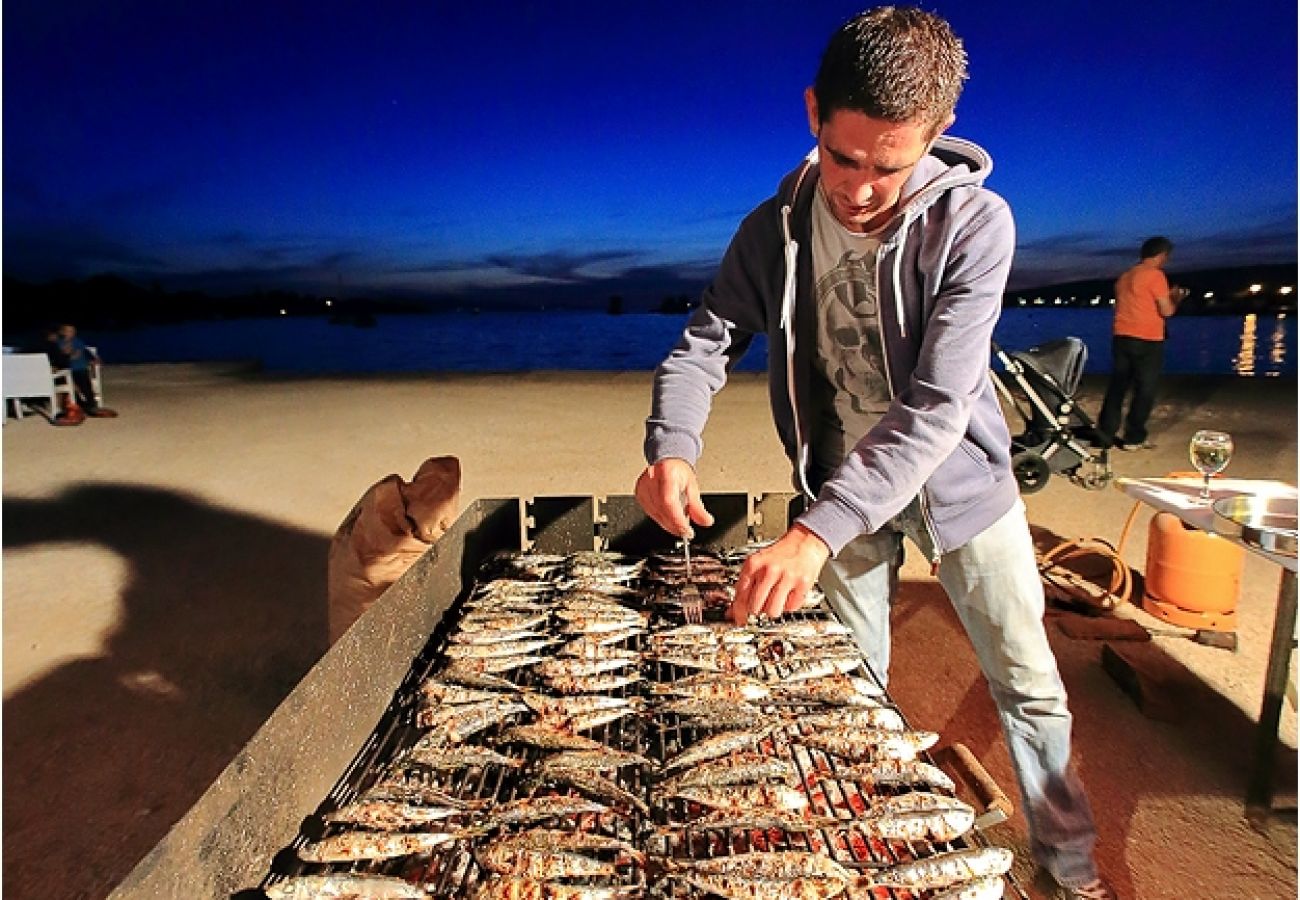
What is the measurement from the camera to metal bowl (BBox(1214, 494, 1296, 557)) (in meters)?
2.91

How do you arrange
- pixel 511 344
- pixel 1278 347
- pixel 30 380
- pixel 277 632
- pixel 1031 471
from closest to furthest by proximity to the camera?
pixel 277 632, pixel 1031 471, pixel 30 380, pixel 1278 347, pixel 511 344

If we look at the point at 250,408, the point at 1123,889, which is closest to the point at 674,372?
the point at 1123,889

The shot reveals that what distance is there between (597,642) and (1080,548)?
4839mm

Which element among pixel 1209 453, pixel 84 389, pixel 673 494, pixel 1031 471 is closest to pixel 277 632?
pixel 673 494

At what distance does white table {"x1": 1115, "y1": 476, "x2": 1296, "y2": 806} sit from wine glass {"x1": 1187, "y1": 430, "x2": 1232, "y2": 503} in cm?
9

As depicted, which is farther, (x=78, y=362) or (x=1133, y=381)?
(x=78, y=362)

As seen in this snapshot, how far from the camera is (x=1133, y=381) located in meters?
10.7

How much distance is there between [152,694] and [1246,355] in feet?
122

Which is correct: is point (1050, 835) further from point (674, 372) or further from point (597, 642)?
point (674, 372)

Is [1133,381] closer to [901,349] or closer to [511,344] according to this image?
[901,349]

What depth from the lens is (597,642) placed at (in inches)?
114

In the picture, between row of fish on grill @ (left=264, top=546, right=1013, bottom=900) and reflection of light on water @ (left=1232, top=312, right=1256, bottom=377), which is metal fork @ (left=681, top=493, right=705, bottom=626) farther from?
reflection of light on water @ (left=1232, top=312, right=1256, bottom=377)

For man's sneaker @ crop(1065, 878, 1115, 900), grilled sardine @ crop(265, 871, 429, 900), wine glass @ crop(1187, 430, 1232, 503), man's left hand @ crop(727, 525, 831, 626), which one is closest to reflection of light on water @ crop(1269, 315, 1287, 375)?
wine glass @ crop(1187, 430, 1232, 503)

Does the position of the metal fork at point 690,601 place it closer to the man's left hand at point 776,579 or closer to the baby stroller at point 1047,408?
the man's left hand at point 776,579
